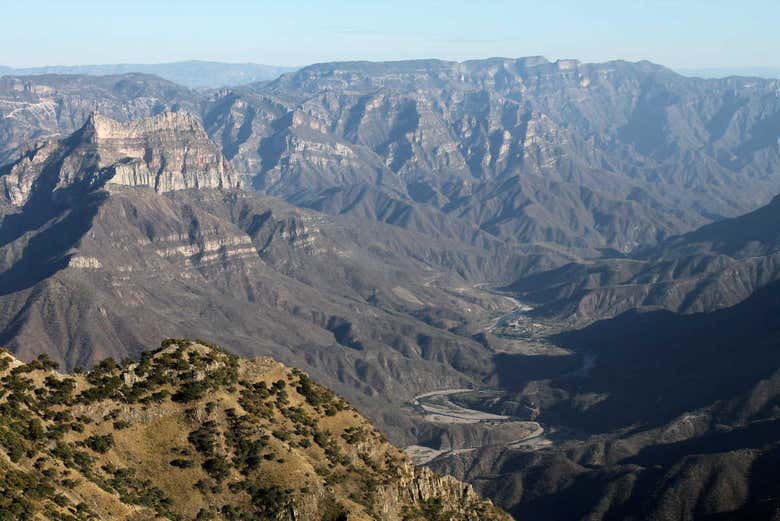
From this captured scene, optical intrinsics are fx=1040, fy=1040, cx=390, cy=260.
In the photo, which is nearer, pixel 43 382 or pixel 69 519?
pixel 69 519

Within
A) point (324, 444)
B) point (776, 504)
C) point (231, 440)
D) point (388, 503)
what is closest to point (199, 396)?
point (231, 440)

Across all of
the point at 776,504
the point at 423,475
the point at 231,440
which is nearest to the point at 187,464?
the point at 231,440

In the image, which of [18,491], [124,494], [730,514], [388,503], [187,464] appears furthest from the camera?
[730,514]

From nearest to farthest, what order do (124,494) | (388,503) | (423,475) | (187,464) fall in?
(124,494) → (187,464) → (388,503) → (423,475)

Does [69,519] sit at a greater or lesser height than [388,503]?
greater

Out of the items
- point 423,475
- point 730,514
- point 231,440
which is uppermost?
point 231,440

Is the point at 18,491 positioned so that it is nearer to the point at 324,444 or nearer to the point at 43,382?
the point at 43,382
